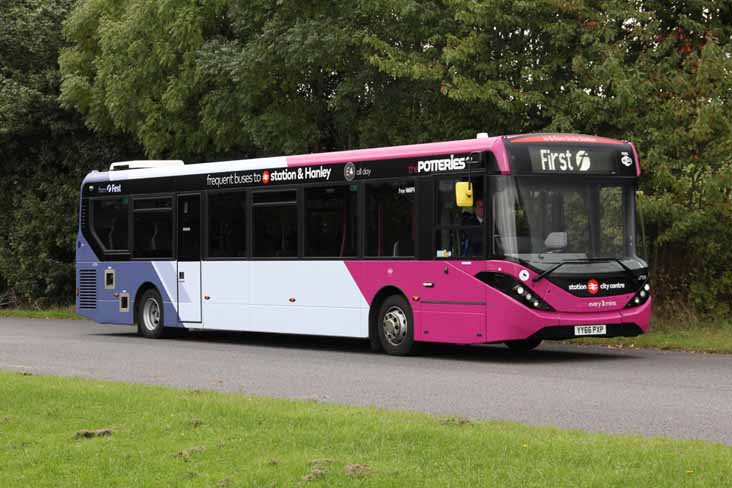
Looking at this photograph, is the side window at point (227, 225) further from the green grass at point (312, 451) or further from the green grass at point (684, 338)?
the green grass at point (312, 451)

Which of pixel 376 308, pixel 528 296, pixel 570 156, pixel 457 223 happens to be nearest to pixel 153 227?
pixel 376 308

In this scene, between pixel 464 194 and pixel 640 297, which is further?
pixel 640 297

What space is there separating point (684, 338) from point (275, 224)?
21.6 feet

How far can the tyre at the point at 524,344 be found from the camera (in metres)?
20.6

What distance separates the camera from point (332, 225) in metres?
20.9

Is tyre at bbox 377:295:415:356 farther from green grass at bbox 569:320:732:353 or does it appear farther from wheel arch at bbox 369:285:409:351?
green grass at bbox 569:320:732:353

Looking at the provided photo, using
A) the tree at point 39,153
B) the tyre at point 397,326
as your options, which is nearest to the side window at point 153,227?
the tyre at point 397,326

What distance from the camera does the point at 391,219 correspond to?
19922 mm

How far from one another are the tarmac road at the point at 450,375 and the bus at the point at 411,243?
0.56m

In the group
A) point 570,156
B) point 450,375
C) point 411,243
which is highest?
point 570,156

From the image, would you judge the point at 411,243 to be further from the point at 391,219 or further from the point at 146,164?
the point at 146,164

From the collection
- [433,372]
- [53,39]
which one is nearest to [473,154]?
[433,372]

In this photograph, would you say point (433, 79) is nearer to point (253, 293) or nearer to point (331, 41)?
point (331, 41)

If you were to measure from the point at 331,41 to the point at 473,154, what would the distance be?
7780 mm
